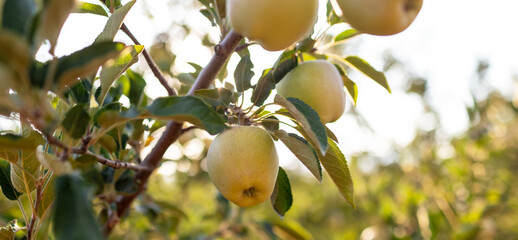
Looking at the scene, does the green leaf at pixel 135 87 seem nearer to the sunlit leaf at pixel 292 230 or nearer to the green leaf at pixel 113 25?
the green leaf at pixel 113 25

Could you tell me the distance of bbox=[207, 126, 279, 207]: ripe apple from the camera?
0.74 metres

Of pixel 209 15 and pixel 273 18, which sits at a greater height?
pixel 273 18

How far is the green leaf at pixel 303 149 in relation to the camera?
2.62 feet

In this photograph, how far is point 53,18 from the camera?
20.9 inches

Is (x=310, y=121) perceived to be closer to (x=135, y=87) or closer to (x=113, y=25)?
(x=113, y=25)

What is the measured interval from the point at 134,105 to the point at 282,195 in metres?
0.39

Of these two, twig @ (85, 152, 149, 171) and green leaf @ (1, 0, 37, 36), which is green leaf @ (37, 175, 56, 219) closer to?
twig @ (85, 152, 149, 171)

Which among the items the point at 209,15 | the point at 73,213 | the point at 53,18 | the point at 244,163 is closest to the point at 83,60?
the point at 53,18

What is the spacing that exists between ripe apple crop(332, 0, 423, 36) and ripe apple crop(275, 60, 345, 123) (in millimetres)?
212

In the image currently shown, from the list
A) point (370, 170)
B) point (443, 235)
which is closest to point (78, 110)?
point (443, 235)

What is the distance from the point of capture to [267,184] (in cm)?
77

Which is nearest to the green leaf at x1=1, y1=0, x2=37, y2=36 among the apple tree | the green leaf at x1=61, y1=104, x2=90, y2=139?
the apple tree

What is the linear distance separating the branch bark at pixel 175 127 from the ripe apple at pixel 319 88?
143 millimetres

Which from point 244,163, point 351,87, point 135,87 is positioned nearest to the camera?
point 244,163
